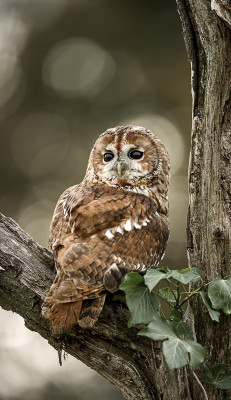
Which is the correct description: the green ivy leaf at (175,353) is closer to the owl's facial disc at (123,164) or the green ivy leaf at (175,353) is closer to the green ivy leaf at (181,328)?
the green ivy leaf at (181,328)

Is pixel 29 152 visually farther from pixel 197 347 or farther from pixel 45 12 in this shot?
pixel 197 347

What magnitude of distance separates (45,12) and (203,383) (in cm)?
444

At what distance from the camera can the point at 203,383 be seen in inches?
101

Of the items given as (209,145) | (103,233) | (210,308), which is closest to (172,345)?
(210,308)

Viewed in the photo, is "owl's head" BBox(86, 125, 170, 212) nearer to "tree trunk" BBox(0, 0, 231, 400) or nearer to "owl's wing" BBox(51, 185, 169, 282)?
"owl's wing" BBox(51, 185, 169, 282)

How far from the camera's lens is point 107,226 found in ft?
8.84

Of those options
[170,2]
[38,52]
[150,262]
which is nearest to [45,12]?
[38,52]

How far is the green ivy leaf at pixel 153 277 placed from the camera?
2.14 metres

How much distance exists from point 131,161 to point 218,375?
4.37 ft

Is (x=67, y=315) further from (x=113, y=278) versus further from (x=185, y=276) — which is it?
(x=185, y=276)

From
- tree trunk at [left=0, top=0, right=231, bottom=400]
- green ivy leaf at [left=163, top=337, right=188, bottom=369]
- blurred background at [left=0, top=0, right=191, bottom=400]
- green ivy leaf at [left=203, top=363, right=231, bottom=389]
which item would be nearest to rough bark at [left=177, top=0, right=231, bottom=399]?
tree trunk at [left=0, top=0, right=231, bottom=400]

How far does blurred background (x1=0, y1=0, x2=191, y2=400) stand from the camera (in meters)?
5.83

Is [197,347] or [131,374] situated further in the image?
[131,374]

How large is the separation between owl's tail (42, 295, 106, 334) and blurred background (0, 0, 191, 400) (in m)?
3.38
